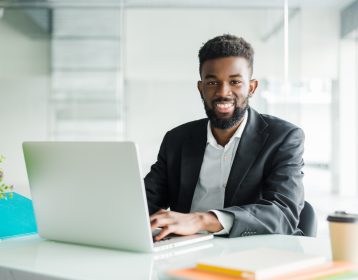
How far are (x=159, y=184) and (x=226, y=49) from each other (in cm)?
61

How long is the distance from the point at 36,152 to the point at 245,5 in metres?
4.08

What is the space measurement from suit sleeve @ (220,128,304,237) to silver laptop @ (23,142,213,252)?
16 cm

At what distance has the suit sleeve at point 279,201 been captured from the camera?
6.21 ft

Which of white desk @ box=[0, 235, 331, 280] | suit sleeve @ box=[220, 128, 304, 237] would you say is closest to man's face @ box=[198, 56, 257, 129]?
suit sleeve @ box=[220, 128, 304, 237]

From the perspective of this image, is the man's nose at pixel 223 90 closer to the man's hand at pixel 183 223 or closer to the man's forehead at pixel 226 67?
the man's forehead at pixel 226 67

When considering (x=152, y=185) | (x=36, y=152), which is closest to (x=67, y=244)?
(x=36, y=152)

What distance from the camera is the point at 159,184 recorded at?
2.55 metres

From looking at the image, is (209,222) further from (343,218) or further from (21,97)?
(21,97)

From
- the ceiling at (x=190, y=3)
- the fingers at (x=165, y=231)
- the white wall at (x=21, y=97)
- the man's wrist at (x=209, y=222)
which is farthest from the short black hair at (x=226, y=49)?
the white wall at (x=21, y=97)

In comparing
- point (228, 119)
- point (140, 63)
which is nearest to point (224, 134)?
point (228, 119)

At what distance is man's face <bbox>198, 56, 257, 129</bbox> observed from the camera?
2414mm

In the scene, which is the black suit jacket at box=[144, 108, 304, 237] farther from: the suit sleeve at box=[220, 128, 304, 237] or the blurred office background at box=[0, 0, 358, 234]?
the blurred office background at box=[0, 0, 358, 234]

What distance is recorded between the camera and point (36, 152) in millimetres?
1766

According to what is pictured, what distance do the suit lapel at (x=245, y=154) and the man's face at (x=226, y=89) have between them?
86 millimetres
